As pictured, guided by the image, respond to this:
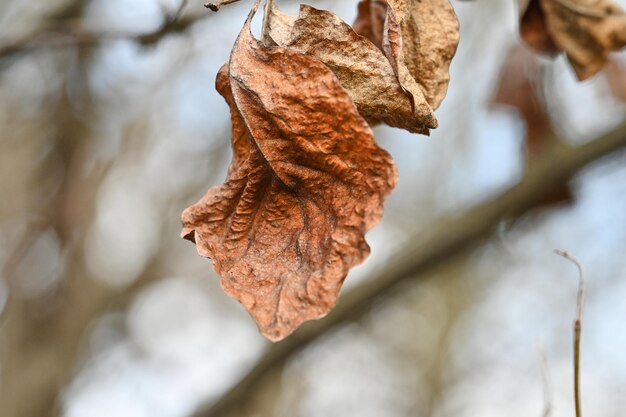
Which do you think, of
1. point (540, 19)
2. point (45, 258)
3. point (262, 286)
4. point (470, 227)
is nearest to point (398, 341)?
point (45, 258)

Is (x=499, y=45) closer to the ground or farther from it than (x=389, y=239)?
farther from it

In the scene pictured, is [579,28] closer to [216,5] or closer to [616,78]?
[216,5]

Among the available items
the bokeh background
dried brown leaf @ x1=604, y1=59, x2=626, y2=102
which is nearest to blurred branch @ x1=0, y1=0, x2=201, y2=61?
the bokeh background

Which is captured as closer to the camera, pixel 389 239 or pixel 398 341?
pixel 389 239

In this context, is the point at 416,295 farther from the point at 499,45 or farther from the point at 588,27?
the point at 588,27

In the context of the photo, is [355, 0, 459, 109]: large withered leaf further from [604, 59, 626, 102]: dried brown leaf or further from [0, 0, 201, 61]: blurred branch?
[604, 59, 626, 102]: dried brown leaf

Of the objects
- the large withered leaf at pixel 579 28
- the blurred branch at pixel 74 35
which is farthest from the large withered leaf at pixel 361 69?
the blurred branch at pixel 74 35
